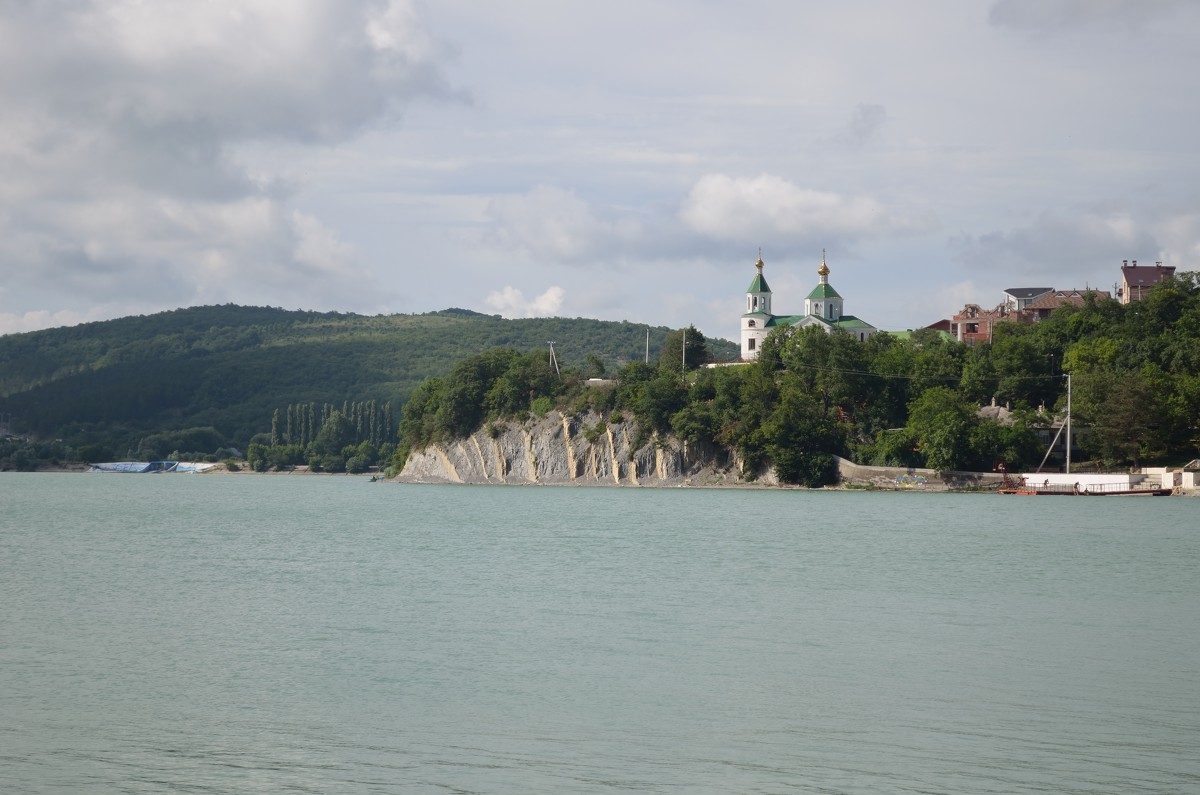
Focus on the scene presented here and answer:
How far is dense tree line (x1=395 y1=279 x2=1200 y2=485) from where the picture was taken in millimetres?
82750

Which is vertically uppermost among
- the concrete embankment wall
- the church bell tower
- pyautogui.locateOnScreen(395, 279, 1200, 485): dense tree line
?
the church bell tower

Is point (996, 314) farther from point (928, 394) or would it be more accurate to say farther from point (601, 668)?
point (601, 668)

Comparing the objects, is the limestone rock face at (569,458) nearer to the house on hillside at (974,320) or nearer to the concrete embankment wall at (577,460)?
the concrete embankment wall at (577,460)

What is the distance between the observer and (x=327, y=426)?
168000 millimetres

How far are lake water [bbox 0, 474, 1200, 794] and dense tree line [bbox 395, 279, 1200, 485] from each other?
132 ft

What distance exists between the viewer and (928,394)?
90.7 metres

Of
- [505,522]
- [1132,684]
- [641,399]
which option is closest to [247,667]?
[1132,684]

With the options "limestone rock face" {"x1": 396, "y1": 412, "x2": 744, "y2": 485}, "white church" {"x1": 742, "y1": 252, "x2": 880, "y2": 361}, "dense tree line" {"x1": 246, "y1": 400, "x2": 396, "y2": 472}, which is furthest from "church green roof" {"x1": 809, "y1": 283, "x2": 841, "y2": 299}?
"dense tree line" {"x1": 246, "y1": 400, "x2": 396, "y2": 472}

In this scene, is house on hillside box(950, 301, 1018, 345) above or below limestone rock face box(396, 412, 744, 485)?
above

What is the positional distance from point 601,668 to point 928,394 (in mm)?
73952

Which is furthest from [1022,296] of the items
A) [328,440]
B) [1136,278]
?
[328,440]

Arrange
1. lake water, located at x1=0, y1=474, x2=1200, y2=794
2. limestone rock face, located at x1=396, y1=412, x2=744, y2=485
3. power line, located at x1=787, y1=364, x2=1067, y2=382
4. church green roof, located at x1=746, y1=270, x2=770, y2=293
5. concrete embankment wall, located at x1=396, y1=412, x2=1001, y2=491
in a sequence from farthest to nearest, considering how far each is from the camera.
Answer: church green roof, located at x1=746, y1=270, x2=770, y2=293 → limestone rock face, located at x1=396, y1=412, x2=744, y2=485 → concrete embankment wall, located at x1=396, y1=412, x2=1001, y2=491 → power line, located at x1=787, y1=364, x2=1067, y2=382 → lake water, located at x1=0, y1=474, x2=1200, y2=794

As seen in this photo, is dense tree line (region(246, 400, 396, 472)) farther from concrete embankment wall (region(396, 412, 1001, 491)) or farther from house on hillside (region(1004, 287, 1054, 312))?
house on hillside (region(1004, 287, 1054, 312))

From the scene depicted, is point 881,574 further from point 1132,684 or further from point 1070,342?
point 1070,342
